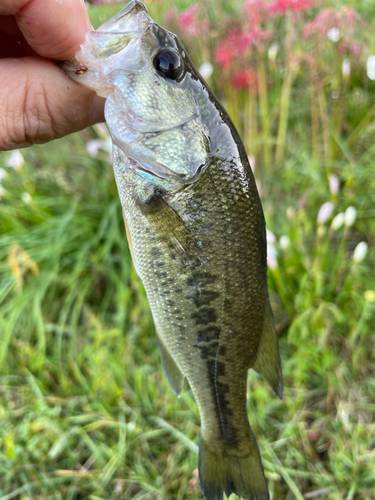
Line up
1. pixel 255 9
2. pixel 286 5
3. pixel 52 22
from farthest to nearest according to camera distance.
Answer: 1. pixel 255 9
2. pixel 286 5
3. pixel 52 22

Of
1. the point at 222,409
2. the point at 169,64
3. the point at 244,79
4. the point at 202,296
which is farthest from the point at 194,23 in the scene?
the point at 222,409

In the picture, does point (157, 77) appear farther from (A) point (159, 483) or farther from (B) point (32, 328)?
(B) point (32, 328)

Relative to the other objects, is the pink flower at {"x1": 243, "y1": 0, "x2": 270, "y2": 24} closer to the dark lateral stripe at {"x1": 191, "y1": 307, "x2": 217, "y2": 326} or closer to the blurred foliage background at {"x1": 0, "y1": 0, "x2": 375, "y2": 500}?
the blurred foliage background at {"x1": 0, "y1": 0, "x2": 375, "y2": 500}

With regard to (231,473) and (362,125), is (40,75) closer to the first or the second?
(231,473)

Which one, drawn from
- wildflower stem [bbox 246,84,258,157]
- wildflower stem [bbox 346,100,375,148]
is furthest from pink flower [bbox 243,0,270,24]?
wildflower stem [bbox 346,100,375,148]

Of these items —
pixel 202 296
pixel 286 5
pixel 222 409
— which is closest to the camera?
pixel 202 296

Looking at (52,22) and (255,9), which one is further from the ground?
(255,9)
